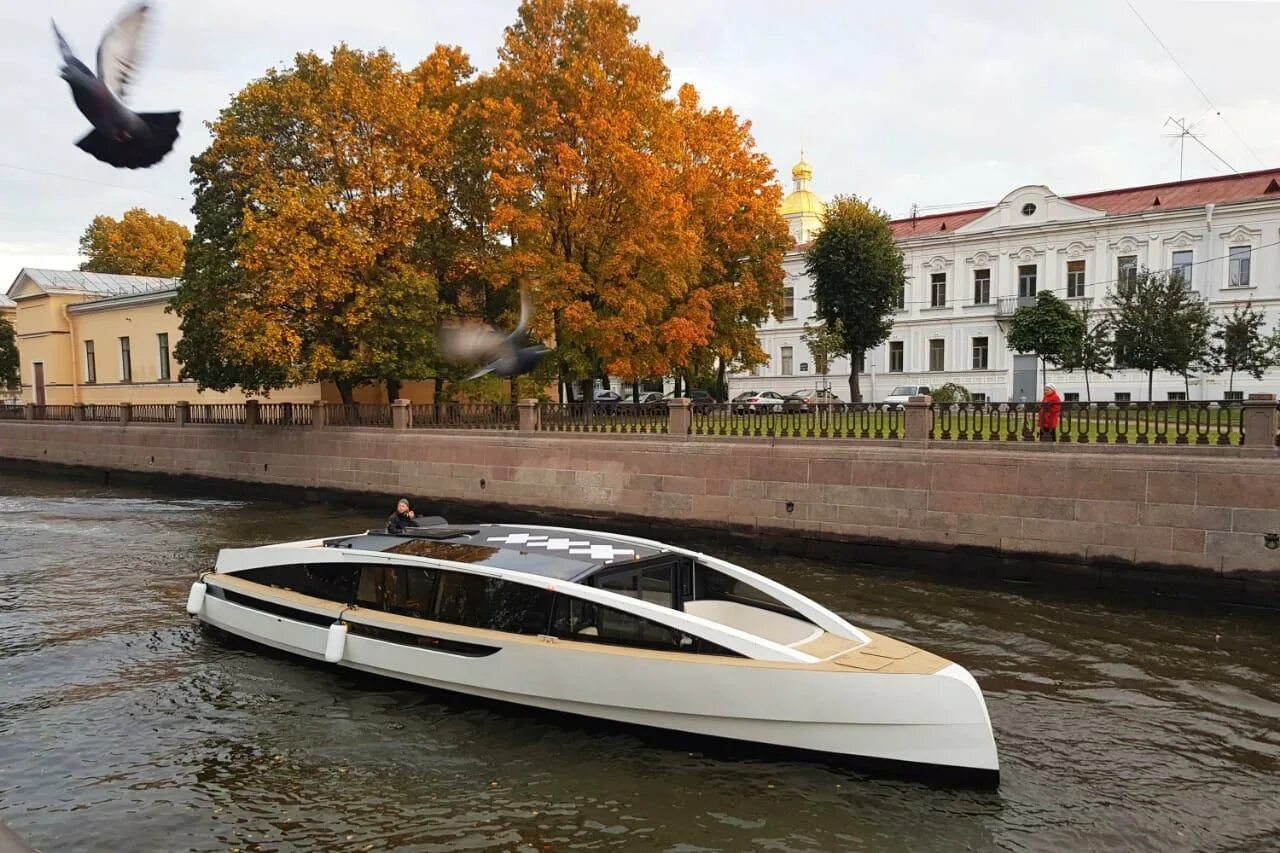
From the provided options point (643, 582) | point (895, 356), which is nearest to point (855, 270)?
point (895, 356)

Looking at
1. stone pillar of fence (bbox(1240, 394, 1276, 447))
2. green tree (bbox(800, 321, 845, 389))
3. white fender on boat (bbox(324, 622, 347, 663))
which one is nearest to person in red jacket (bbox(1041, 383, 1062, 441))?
stone pillar of fence (bbox(1240, 394, 1276, 447))

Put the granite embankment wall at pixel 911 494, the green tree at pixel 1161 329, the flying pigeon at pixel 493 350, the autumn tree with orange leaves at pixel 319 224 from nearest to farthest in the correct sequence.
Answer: the granite embankment wall at pixel 911 494
the autumn tree with orange leaves at pixel 319 224
the flying pigeon at pixel 493 350
the green tree at pixel 1161 329

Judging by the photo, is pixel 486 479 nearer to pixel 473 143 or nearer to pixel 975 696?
pixel 473 143

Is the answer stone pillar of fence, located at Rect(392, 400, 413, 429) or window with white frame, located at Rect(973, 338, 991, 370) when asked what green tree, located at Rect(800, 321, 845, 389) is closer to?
window with white frame, located at Rect(973, 338, 991, 370)

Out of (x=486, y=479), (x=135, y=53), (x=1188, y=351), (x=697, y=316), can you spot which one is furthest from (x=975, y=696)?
(x=1188, y=351)

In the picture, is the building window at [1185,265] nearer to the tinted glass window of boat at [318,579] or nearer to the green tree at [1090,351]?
the green tree at [1090,351]

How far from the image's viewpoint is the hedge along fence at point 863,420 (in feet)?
41.7

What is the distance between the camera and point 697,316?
24.3 meters

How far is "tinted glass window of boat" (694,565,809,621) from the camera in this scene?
8.47 meters

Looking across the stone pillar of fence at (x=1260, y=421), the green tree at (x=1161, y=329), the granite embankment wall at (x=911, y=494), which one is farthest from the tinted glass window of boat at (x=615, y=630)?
the green tree at (x=1161, y=329)

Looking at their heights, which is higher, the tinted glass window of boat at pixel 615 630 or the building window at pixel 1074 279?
the building window at pixel 1074 279

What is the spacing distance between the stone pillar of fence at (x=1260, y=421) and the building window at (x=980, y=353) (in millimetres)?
29050

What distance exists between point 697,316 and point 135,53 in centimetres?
1707

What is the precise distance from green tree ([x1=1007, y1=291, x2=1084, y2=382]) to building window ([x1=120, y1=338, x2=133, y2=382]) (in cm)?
3559
